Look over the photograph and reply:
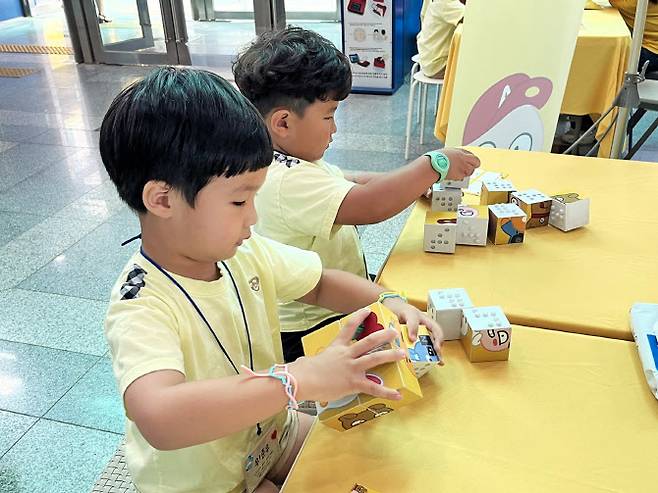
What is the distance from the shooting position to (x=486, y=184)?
1.45 metres

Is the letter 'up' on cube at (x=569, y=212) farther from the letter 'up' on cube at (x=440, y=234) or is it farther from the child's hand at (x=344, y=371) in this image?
the child's hand at (x=344, y=371)

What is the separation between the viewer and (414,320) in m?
0.99

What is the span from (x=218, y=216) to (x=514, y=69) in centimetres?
227

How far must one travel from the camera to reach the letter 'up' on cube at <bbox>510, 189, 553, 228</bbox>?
1376 millimetres

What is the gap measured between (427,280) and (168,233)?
1.77 ft

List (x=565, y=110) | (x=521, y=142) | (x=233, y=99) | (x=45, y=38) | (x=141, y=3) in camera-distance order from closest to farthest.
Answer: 1. (x=233, y=99)
2. (x=521, y=142)
3. (x=565, y=110)
4. (x=141, y=3)
5. (x=45, y=38)

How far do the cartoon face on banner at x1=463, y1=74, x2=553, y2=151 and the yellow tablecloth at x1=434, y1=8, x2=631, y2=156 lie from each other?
50 centimetres

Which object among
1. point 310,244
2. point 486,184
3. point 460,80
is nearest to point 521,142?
point 460,80

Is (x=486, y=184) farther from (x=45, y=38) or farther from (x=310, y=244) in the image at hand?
(x=45, y=38)

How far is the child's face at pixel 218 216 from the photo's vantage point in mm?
851

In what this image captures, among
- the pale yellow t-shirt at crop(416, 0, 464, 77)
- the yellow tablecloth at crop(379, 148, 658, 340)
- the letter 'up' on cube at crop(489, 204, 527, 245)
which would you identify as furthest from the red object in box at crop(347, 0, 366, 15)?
the letter 'up' on cube at crop(489, 204, 527, 245)

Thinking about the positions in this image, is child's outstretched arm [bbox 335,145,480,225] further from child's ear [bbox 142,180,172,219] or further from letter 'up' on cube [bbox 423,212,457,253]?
child's ear [bbox 142,180,172,219]

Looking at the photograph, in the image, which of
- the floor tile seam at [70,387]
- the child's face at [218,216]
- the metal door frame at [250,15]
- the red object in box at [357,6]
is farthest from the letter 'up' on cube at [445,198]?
the metal door frame at [250,15]

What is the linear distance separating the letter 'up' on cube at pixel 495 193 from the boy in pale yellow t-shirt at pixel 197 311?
1.64 ft
